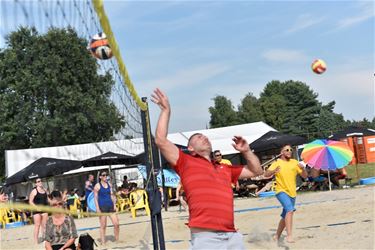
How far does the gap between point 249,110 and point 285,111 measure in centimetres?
915

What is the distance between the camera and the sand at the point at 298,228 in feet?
23.7

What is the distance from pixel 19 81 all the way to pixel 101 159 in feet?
58.5

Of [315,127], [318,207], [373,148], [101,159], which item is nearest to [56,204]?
[318,207]

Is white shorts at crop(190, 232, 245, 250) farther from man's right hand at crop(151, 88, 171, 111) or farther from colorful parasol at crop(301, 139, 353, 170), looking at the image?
colorful parasol at crop(301, 139, 353, 170)

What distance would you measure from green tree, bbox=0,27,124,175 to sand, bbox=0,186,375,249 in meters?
19.9

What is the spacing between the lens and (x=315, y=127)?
199 feet

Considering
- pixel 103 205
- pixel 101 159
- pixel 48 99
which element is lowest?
pixel 103 205

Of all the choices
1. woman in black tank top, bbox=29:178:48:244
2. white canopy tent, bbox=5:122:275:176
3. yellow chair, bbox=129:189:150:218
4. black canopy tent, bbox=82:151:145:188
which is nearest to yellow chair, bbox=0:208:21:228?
black canopy tent, bbox=82:151:145:188

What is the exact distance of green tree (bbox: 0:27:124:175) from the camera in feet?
→ 105

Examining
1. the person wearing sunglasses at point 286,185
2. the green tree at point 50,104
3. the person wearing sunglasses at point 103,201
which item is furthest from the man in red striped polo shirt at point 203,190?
the green tree at point 50,104

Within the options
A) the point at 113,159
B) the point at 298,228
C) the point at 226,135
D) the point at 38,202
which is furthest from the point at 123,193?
the point at 298,228

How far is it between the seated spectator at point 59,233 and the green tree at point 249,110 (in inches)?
1731

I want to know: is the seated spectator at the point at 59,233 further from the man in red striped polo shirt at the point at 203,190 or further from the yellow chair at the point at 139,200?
the yellow chair at the point at 139,200

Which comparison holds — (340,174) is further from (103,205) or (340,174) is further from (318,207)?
(103,205)
